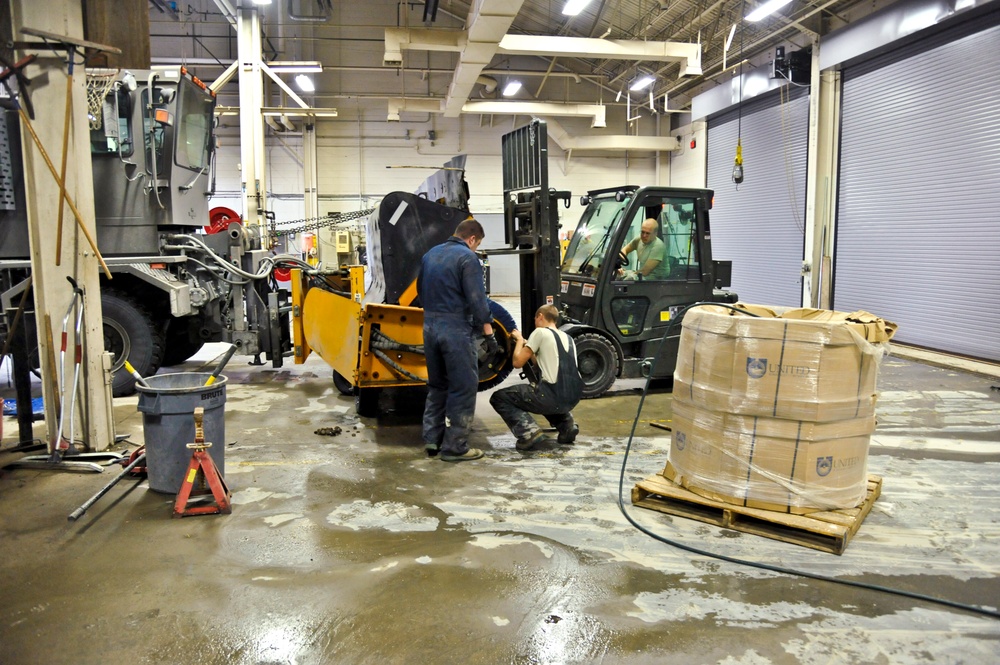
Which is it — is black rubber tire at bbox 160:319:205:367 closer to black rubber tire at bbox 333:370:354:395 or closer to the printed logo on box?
black rubber tire at bbox 333:370:354:395

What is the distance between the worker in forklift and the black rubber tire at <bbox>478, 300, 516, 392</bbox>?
1.67m

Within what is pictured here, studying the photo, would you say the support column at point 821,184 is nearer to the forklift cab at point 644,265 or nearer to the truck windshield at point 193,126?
the forklift cab at point 644,265

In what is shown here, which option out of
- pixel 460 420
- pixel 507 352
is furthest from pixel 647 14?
pixel 460 420

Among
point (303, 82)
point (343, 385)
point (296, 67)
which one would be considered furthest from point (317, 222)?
point (343, 385)

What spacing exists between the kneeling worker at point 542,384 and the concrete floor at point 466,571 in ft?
0.90

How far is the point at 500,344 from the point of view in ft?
18.7

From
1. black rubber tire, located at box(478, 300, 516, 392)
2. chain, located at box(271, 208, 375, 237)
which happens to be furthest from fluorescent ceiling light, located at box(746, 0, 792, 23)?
chain, located at box(271, 208, 375, 237)

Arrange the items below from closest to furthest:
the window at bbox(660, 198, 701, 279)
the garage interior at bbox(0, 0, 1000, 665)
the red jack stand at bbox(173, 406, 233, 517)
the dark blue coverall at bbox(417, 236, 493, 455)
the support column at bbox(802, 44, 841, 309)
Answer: the garage interior at bbox(0, 0, 1000, 665) < the red jack stand at bbox(173, 406, 233, 517) < the dark blue coverall at bbox(417, 236, 493, 455) < the window at bbox(660, 198, 701, 279) < the support column at bbox(802, 44, 841, 309)

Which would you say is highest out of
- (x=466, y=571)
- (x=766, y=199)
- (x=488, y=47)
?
(x=488, y=47)

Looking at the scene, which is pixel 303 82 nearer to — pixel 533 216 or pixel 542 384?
pixel 533 216

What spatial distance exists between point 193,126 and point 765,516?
22.5ft

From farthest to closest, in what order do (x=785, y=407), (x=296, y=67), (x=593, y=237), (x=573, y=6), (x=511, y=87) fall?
(x=511, y=87), (x=296, y=67), (x=573, y=6), (x=593, y=237), (x=785, y=407)

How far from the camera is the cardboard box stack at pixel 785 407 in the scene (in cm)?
343

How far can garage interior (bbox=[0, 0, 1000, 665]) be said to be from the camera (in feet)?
9.12
